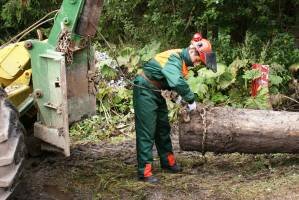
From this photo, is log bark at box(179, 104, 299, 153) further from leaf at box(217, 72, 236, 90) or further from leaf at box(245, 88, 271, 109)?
leaf at box(217, 72, 236, 90)

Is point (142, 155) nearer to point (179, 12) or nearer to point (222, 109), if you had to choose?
point (222, 109)

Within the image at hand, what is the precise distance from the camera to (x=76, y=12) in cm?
541

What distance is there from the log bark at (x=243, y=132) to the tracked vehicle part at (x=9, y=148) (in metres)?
2.10

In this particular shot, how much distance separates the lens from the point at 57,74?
527 centimetres

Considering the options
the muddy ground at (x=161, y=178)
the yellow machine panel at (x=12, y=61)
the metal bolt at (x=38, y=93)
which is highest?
the yellow machine panel at (x=12, y=61)

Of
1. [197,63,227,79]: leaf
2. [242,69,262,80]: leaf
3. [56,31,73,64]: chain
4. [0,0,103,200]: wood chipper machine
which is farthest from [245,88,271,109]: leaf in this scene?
[56,31,73,64]: chain

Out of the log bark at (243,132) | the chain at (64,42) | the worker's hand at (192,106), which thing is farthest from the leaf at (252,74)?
the chain at (64,42)

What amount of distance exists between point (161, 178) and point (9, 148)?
2.22m

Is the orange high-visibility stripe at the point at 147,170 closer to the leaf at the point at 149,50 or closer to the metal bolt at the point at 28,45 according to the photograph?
the metal bolt at the point at 28,45

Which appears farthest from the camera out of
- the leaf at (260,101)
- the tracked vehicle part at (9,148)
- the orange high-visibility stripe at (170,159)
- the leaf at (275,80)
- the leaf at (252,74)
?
the leaf at (275,80)

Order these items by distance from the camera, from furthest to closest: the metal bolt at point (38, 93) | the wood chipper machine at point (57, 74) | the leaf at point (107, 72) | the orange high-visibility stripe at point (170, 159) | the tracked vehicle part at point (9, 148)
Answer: the leaf at point (107, 72), the orange high-visibility stripe at point (170, 159), the metal bolt at point (38, 93), the wood chipper machine at point (57, 74), the tracked vehicle part at point (9, 148)

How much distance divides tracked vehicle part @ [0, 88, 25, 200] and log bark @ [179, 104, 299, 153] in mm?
2097

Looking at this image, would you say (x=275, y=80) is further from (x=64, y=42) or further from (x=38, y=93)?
(x=38, y=93)

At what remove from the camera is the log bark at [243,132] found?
604 centimetres
